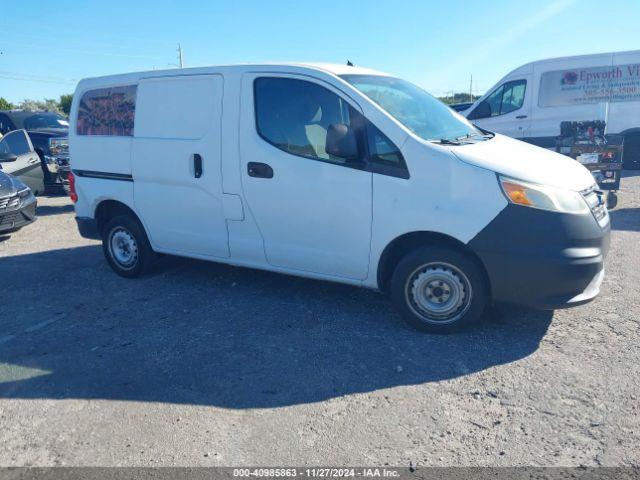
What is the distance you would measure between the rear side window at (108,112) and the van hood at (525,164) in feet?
11.0

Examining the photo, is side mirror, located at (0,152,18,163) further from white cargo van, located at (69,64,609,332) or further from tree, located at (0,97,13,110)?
tree, located at (0,97,13,110)

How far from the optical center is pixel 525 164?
4.01m

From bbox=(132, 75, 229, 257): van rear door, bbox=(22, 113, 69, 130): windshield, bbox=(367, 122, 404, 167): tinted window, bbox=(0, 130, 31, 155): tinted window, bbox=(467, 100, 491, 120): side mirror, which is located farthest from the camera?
bbox=(22, 113, 69, 130): windshield

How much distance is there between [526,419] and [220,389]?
1.87m

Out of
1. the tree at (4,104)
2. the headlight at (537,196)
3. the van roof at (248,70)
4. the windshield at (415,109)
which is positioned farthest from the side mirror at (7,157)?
the tree at (4,104)

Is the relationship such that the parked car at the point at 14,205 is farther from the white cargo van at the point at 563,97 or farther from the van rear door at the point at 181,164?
the white cargo van at the point at 563,97

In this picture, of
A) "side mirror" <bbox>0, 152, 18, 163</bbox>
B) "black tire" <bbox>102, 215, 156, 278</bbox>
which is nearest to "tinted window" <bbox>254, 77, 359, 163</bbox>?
"black tire" <bbox>102, 215, 156, 278</bbox>

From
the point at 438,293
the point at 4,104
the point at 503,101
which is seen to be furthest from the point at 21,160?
the point at 4,104

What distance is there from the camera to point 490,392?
341 centimetres

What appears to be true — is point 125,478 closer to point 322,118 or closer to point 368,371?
point 368,371

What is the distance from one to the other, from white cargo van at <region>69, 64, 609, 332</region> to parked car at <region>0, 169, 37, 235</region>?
299cm

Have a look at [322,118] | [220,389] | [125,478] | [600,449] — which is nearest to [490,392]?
[600,449]

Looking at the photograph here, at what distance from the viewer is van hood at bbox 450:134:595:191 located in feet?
12.5

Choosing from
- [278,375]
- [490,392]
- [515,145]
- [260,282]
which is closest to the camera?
[490,392]
